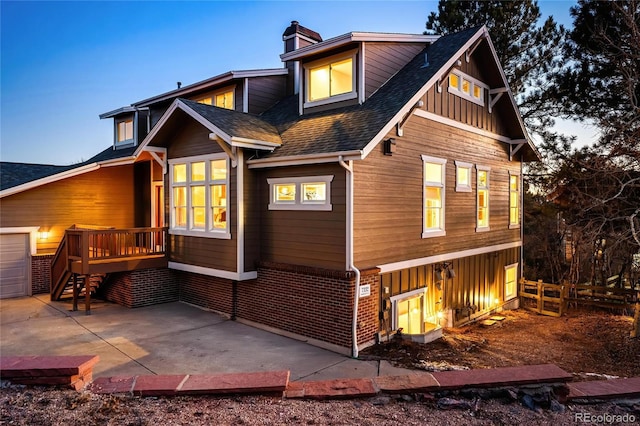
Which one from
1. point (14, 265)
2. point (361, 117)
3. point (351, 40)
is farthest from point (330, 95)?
point (14, 265)

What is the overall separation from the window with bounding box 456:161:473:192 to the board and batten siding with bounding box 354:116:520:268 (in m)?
0.16

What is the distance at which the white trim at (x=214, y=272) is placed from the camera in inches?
374

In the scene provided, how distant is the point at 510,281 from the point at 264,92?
1096 cm

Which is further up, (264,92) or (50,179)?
(264,92)

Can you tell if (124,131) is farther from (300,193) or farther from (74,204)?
(300,193)

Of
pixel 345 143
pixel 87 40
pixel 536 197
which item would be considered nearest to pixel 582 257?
pixel 536 197

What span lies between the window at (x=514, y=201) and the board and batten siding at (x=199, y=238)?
406 inches

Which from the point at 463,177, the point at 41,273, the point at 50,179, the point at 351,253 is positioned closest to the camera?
the point at 351,253

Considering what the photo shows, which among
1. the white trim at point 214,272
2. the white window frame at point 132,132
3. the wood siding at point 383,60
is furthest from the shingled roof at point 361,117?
the white window frame at point 132,132

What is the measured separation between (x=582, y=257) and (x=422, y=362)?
1315cm

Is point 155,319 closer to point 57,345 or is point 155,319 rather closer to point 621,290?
point 57,345

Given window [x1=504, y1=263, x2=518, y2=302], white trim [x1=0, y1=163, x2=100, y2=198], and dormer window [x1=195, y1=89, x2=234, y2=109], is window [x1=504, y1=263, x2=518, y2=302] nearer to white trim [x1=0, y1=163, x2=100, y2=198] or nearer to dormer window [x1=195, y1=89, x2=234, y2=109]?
dormer window [x1=195, y1=89, x2=234, y2=109]

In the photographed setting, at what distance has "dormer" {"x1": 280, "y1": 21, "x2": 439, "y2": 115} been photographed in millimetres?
10141

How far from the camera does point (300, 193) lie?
9.02 metres
